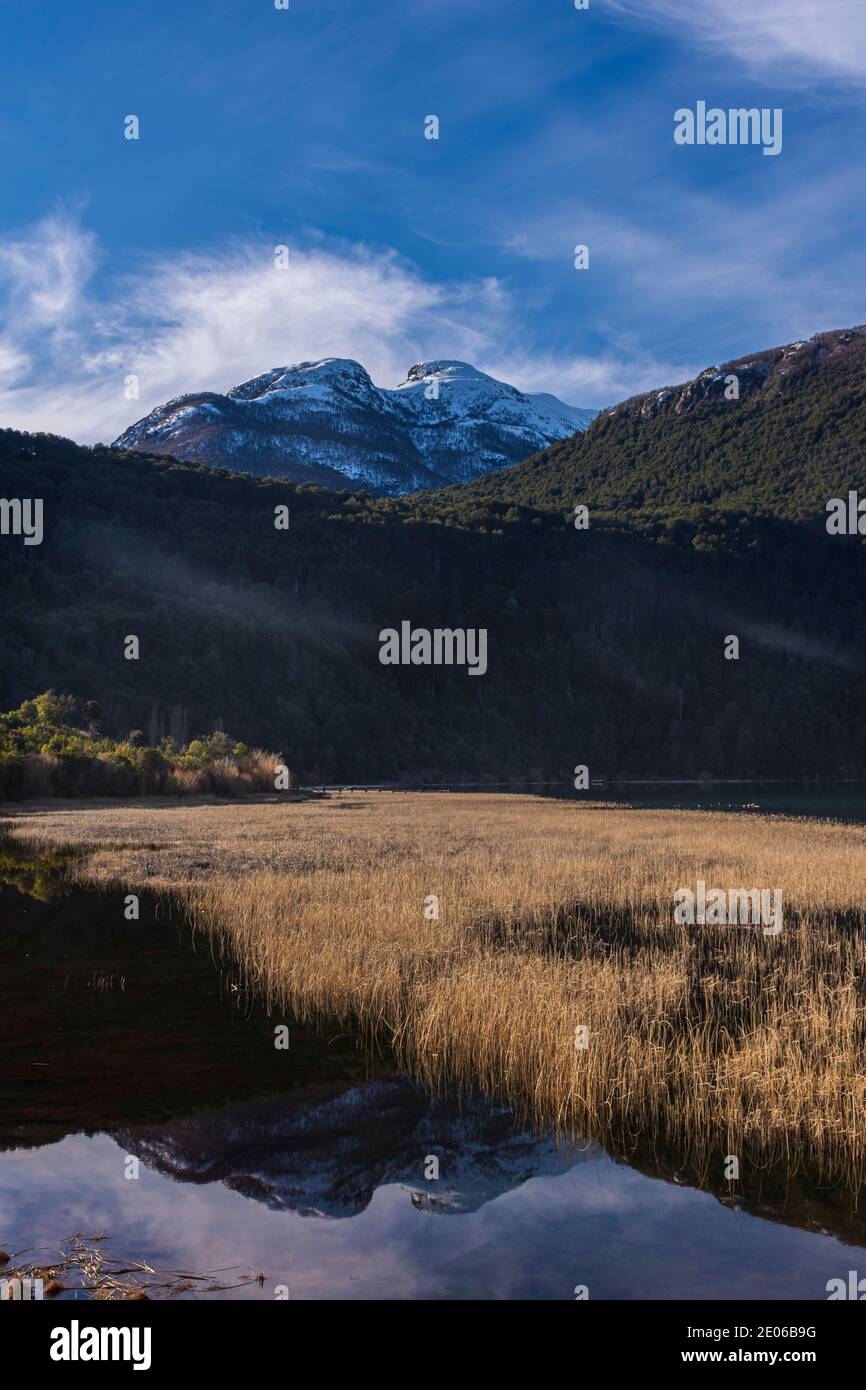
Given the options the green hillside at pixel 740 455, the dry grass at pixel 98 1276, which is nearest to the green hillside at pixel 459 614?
the green hillside at pixel 740 455

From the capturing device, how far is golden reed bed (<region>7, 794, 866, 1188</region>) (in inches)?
369

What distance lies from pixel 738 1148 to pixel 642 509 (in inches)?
6653

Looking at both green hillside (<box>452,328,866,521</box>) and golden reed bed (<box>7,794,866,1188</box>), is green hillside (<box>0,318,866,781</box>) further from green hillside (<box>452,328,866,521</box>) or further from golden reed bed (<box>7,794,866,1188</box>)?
golden reed bed (<box>7,794,866,1188</box>)

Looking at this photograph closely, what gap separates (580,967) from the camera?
13.4 meters

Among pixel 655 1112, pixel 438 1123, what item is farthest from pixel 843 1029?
pixel 438 1123

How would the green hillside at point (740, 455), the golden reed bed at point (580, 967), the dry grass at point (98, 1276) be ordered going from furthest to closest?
the green hillside at point (740, 455), the golden reed bed at point (580, 967), the dry grass at point (98, 1276)

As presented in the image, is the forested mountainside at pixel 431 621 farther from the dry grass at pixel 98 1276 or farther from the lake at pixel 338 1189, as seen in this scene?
the dry grass at pixel 98 1276

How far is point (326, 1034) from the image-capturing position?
12.3 meters

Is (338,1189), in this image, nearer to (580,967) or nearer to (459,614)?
(580,967)

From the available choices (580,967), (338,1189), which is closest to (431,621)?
(580,967)

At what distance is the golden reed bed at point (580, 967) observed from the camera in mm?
9367

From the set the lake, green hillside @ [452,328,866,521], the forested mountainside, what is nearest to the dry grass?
the lake

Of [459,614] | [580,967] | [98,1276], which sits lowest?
[98,1276]

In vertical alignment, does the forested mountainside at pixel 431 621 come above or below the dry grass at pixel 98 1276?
above
